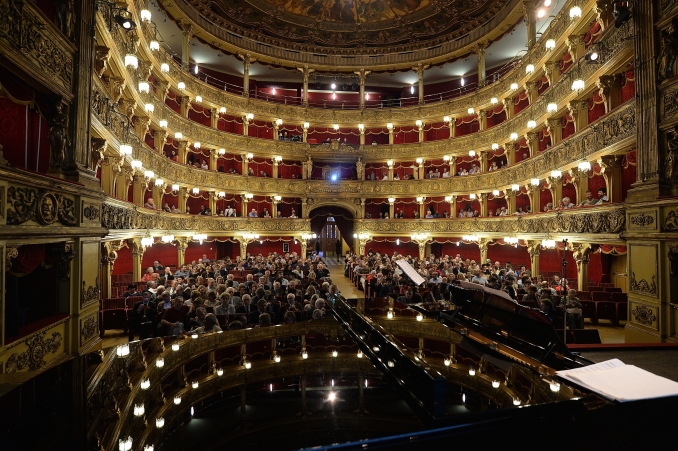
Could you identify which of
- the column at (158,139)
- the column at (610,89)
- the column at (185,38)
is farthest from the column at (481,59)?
the column at (158,139)

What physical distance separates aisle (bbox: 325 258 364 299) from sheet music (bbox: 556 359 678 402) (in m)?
10.9

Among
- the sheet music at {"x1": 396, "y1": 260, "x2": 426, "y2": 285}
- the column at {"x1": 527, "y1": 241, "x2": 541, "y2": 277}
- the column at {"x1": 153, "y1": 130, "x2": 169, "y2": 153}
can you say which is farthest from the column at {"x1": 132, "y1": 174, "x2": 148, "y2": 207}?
the column at {"x1": 527, "y1": 241, "x2": 541, "y2": 277}

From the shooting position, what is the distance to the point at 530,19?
20.8 meters

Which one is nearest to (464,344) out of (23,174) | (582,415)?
(582,415)

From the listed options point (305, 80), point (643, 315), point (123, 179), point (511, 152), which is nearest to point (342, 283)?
point (123, 179)

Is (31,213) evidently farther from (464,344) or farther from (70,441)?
(464,344)

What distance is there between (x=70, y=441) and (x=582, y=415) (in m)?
3.26

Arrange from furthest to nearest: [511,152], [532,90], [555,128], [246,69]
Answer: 1. [246,69]
2. [511,152]
3. [532,90]
4. [555,128]

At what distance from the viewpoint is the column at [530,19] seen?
20.4m

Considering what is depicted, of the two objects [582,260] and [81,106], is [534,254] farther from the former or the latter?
[81,106]

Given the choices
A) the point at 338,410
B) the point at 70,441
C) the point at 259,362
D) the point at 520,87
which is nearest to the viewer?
the point at 70,441

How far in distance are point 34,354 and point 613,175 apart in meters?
16.2

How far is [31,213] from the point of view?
528cm

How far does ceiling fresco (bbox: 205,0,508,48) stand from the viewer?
81.1 feet
